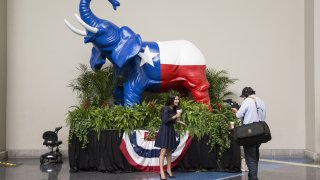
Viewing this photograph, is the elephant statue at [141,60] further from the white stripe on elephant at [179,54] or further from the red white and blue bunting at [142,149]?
the red white and blue bunting at [142,149]

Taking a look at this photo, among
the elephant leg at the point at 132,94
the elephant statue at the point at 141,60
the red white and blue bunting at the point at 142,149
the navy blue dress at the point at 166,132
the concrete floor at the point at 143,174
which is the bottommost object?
the concrete floor at the point at 143,174

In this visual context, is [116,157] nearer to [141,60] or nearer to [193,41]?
[141,60]

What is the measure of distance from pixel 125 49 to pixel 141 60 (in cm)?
41

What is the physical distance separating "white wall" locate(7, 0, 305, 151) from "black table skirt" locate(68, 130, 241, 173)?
2055 mm

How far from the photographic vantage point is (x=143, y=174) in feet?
21.6

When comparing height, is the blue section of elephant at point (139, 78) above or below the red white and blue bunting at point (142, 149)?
above

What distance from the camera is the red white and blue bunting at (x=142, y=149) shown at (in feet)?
21.9

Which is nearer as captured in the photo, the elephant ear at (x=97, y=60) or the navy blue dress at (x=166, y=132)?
the navy blue dress at (x=166, y=132)

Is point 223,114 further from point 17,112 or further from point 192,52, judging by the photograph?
point 17,112

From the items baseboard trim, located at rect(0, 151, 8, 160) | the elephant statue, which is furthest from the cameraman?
baseboard trim, located at rect(0, 151, 8, 160)

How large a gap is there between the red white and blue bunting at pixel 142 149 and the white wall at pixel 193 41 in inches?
102

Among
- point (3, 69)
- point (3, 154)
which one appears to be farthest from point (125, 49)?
point (3, 154)

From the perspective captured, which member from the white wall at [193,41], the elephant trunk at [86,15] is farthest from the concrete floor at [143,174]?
the elephant trunk at [86,15]

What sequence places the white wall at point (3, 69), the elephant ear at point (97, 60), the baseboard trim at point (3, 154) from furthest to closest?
the white wall at point (3, 69) < the baseboard trim at point (3, 154) < the elephant ear at point (97, 60)
